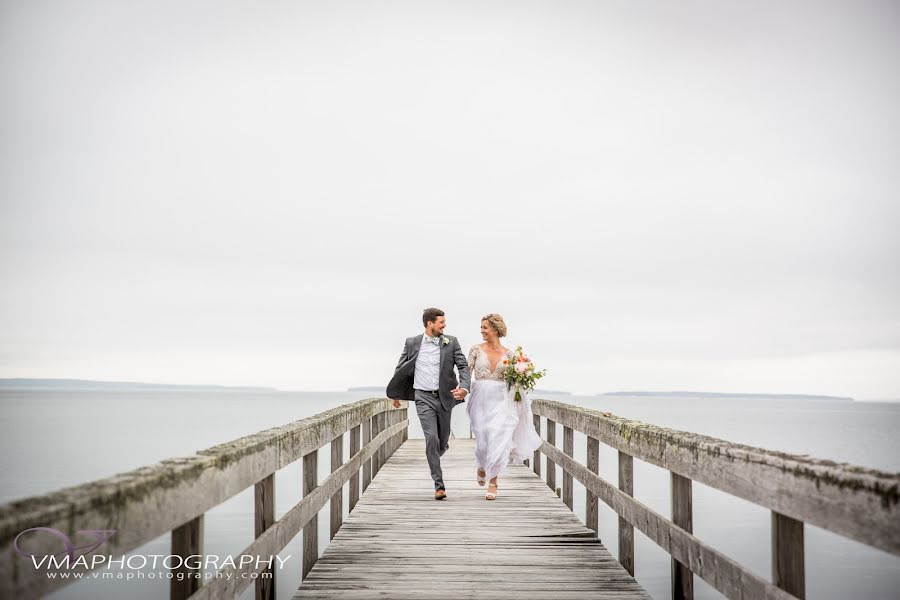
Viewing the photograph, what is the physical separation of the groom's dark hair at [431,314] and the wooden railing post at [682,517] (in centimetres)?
396

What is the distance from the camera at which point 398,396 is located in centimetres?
756

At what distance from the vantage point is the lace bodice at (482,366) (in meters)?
7.55

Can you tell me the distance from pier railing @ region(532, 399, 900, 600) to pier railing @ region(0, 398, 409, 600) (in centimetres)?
203

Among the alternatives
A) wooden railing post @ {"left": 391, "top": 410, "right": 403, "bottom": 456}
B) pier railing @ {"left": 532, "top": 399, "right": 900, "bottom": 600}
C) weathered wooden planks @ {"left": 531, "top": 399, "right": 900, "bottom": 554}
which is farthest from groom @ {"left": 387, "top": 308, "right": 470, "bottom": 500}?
wooden railing post @ {"left": 391, "top": 410, "right": 403, "bottom": 456}

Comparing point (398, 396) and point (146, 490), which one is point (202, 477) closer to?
point (146, 490)

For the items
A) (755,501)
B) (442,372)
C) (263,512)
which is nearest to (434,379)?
(442,372)

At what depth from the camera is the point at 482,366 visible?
7.55 m

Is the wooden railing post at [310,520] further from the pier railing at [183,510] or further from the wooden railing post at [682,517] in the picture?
the wooden railing post at [682,517]

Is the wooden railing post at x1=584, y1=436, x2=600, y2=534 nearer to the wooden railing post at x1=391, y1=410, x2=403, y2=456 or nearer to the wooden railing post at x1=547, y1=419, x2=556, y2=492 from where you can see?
the wooden railing post at x1=547, y1=419, x2=556, y2=492

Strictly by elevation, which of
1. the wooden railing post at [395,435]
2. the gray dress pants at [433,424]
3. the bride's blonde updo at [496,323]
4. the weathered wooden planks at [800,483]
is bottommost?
the wooden railing post at [395,435]

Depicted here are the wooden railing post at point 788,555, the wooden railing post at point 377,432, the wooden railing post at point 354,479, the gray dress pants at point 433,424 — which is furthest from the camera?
the wooden railing post at point 377,432

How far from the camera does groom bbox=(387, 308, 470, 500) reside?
7383 mm

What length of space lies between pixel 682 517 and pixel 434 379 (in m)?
4.02

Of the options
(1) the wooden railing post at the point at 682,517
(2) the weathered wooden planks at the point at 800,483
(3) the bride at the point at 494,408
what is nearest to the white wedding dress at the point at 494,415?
(3) the bride at the point at 494,408
